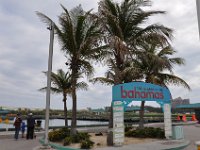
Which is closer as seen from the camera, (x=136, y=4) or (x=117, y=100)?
(x=117, y=100)

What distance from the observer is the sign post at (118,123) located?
42.6 feet

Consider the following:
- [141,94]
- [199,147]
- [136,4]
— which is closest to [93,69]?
[141,94]

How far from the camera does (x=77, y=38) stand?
15828mm

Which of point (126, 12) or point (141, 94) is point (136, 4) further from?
point (141, 94)

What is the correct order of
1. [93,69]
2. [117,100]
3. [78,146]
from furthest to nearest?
[93,69] < [117,100] < [78,146]

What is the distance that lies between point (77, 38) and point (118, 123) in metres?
6.11

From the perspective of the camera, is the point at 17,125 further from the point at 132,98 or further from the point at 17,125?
the point at 132,98

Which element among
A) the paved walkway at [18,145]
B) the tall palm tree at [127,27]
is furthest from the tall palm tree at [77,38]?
the paved walkway at [18,145]

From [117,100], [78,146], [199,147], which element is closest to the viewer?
[199,147]

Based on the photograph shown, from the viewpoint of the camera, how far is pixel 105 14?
14.3 metres

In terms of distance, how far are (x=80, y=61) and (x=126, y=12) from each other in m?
4.26

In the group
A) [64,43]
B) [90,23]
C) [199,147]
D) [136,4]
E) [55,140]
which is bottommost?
[55,140]

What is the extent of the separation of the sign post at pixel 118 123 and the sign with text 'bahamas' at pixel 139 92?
0.44 m

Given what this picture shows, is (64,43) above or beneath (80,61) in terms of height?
above
